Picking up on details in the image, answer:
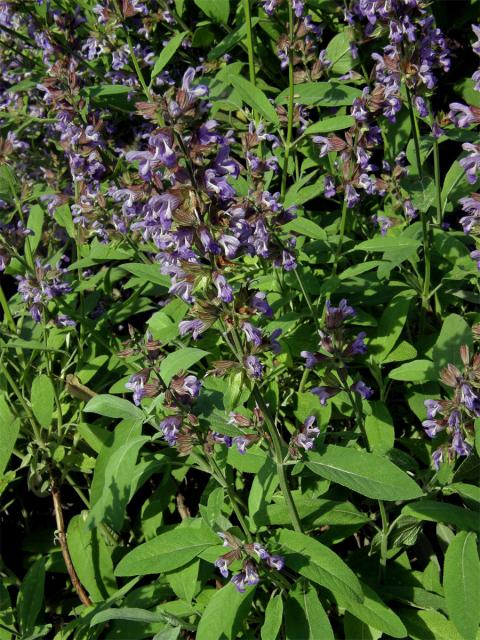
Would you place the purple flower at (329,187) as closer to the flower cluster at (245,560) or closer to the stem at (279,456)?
the stem at (279,456)

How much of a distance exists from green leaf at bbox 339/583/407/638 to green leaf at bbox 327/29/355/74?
9.21 ft

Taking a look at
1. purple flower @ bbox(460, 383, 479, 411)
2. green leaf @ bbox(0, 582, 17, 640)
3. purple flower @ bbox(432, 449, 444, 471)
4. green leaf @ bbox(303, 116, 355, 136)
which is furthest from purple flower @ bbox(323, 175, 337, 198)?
green leaf @ bbox(0, 582, 17, 640)

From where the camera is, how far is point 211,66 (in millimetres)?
4199

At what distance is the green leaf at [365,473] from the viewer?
88.7 inches

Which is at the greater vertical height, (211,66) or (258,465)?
(211,66)

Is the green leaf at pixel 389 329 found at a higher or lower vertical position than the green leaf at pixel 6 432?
lower

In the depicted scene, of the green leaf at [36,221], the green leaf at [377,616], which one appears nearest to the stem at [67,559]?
the green leaf at [377,616]

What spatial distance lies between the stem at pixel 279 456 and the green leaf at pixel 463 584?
55cm

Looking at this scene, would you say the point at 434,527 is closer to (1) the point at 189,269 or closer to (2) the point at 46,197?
(1) the point at 189,269

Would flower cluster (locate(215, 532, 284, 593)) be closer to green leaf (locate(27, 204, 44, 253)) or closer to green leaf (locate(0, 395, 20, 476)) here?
green leaf (locate(0, 395, 20, 476))

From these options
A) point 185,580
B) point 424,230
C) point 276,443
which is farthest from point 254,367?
point 424,230

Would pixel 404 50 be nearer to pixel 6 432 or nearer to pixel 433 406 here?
pixel 433 406

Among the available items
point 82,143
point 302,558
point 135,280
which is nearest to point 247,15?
point 82,143

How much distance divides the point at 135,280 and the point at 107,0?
1574 millimetres
